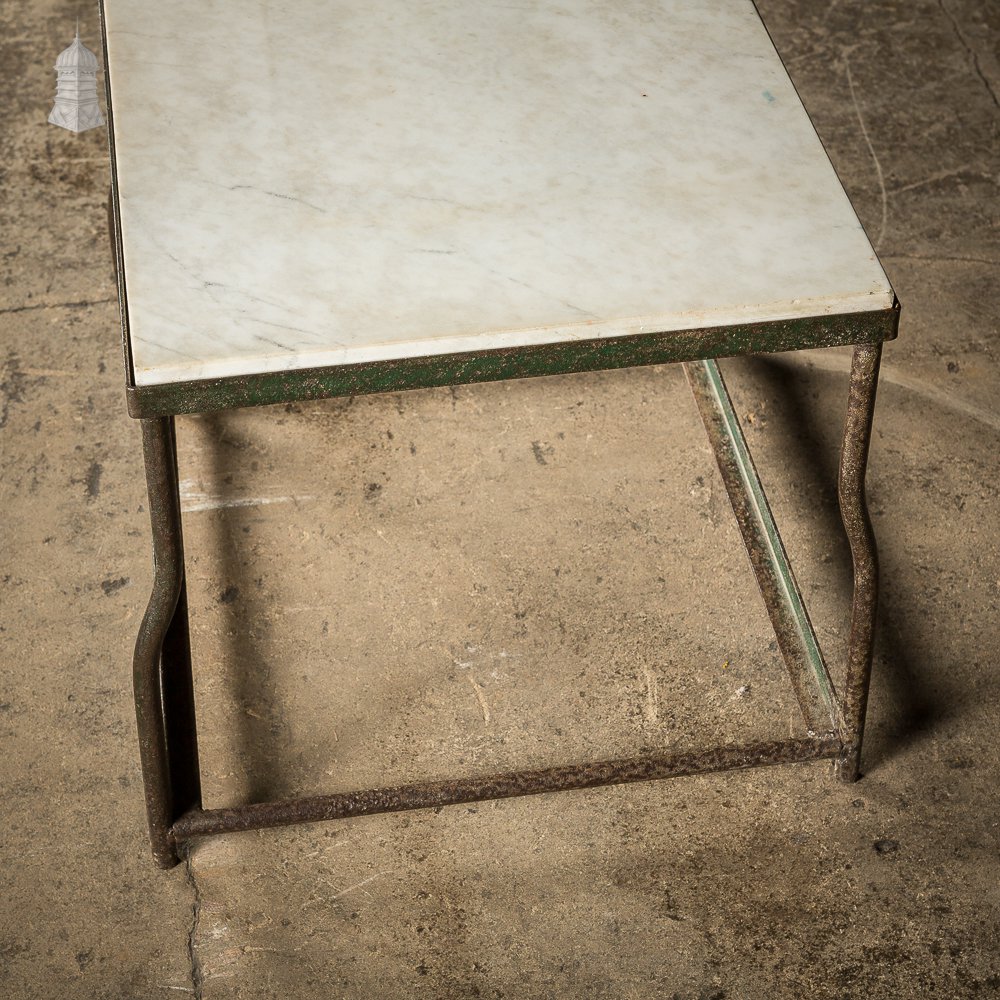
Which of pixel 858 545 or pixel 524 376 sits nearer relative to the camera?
pixel 524 376

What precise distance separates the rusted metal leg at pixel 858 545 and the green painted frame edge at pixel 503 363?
0.11m

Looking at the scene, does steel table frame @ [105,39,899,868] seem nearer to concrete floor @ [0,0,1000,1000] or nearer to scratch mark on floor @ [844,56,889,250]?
concrete floor @ [0,0,1000,1000]

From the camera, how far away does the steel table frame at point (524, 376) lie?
136cm

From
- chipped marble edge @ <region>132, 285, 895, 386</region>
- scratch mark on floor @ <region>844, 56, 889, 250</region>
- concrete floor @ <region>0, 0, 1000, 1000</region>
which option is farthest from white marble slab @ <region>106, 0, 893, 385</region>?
scratch mark on floor @ <region>844, 56, 889, 250</region>

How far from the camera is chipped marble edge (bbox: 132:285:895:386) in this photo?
1.32 metres

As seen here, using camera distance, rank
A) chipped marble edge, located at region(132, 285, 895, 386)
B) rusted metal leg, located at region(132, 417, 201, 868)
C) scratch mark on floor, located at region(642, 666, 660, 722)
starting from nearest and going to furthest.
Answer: chipped marble edge, located at region(132, 285, 895, 386) < rusted metal leg, located at region(132, 417, 201, 868) < scratch mark on floor, located at region(642, 666, 660, 722)

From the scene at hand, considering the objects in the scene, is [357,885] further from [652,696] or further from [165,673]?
[652,696]

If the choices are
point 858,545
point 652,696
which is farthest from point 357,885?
point 858,545

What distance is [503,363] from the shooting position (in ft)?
4.50

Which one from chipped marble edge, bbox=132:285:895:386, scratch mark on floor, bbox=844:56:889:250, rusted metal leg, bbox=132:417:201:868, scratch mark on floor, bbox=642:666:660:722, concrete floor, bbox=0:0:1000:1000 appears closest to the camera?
chipped marble edge, bbox=132:285:895:386

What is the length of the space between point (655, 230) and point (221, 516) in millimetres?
1012

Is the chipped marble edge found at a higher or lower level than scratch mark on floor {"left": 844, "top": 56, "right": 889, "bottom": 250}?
higher

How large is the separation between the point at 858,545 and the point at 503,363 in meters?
0.57

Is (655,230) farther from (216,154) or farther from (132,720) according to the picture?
(132,720)
